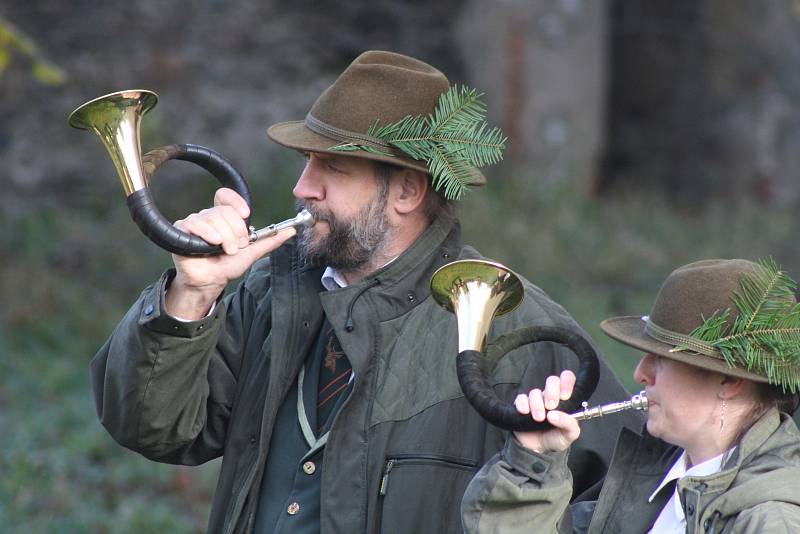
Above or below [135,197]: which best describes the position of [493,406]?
below

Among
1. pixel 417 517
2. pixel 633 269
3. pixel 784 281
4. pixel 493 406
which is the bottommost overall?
pixel 633 269

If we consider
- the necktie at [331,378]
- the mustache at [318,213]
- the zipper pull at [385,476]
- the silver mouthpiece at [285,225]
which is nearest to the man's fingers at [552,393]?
the zipper pull at [385,476]

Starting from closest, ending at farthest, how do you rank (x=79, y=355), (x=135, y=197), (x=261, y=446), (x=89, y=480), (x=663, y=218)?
1. (x=135, y=197)
2. (x=261, y=446)
3. (x=89, y=480)
4. (x=79, y=355)
5. (x=663, y=218)

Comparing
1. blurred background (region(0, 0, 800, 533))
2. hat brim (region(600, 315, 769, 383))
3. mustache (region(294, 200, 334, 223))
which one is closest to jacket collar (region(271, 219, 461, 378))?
mustache (region(294, 200, 334, 223))

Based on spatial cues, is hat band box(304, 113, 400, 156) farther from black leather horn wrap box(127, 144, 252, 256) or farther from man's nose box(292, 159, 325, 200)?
black leather horn wrap box(127, 144, 252, 256)

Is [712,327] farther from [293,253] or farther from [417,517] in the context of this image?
[293,253]

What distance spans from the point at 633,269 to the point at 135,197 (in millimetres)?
7045

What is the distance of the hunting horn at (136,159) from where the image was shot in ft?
10.2

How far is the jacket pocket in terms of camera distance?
321 centimetres

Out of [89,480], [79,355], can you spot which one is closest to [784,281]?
[89,480]

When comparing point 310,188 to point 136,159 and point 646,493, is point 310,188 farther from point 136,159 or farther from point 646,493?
point 646,493

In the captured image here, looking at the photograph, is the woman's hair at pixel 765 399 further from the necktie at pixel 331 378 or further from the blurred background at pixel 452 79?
the blurred background at pixel 452 79

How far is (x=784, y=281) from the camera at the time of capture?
2.93 metres

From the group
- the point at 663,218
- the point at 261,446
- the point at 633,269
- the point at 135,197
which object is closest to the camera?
the point at 135,197
